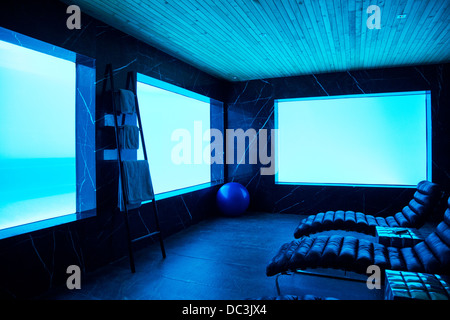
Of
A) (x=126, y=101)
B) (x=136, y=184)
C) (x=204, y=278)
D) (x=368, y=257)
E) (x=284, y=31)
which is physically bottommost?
(x=204, y=278)

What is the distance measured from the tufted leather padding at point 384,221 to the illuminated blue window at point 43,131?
2.37 meters

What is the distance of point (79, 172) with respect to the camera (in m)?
2.98

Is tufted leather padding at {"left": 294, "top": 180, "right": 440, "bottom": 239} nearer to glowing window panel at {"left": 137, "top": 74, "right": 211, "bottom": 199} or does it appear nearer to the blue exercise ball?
the blue exercise ball

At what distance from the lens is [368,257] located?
7.49ft

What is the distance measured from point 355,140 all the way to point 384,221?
2195 millimetres

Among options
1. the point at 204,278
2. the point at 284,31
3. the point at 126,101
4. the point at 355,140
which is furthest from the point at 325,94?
the point at 204,278

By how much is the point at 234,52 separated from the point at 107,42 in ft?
5.53

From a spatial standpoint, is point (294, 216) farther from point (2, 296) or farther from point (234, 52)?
point (2, 296)

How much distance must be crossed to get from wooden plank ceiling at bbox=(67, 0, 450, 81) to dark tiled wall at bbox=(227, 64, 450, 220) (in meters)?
0.32

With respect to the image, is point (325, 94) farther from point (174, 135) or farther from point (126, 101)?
point (126, 101)

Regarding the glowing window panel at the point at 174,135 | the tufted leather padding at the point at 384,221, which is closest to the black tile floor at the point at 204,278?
the tufted leather padding at the point at 384,221

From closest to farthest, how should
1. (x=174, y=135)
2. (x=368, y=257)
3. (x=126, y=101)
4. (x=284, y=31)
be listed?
(x=368, y=257)
(x=126, y=101)
(x=284, y=31)
(x=174, y=135)

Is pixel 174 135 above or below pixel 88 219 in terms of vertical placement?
above
